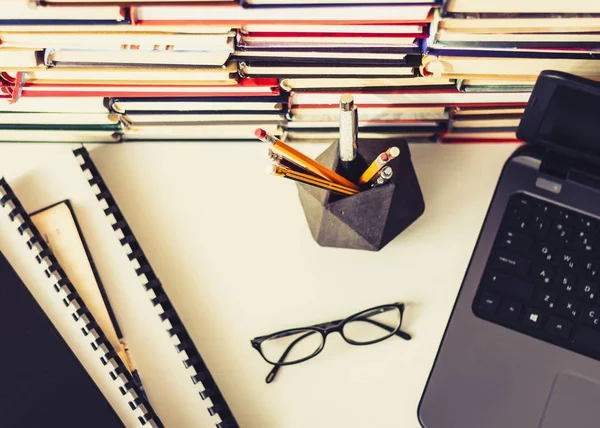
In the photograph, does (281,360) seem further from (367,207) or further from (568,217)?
(568,217)

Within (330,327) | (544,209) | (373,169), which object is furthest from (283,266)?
(544,209)

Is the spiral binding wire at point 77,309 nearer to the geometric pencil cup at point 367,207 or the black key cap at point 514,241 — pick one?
the geometric pencil cup at point 367,207

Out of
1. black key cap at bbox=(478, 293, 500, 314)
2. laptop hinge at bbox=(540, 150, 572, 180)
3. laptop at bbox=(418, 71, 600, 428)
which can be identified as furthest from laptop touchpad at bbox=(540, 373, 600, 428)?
laptop hinge at bbox=(540, 150, 572, 180)

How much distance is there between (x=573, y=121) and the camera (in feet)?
2.22

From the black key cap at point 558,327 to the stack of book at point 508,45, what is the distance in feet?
0.77

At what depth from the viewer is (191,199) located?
2.77ft

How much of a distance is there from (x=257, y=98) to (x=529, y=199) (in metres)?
0.31

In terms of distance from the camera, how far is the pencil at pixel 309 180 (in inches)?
25.8

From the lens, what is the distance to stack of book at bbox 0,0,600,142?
564mm

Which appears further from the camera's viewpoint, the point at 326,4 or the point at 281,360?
the point at 281,360

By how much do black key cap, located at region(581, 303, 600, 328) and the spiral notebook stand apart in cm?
40

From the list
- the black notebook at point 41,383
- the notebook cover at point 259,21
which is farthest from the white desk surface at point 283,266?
the notebook cover at point 259,21

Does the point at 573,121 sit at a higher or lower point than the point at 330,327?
higher

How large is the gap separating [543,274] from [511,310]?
0.05 metres
